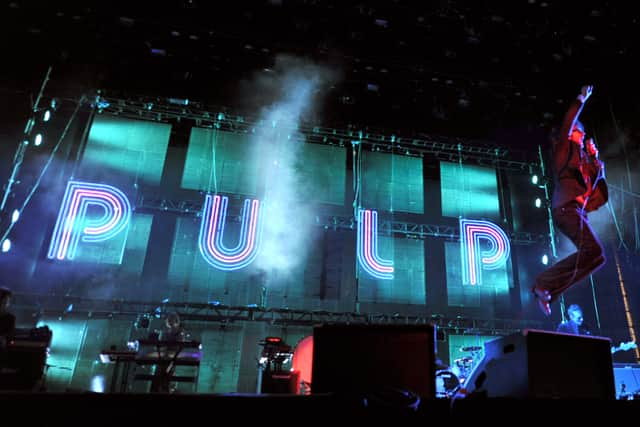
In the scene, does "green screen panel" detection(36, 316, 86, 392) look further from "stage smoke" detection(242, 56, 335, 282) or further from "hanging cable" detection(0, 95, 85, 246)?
"stage smoke" detection(242, 56, 335, 282)

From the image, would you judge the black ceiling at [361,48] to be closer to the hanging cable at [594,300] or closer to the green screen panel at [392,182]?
the green screen panel at [392,182]

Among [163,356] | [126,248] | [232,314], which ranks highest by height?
[126,248]

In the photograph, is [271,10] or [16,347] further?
[271,10]

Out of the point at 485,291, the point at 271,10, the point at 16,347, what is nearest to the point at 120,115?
the point at 271,10

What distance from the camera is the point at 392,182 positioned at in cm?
1138

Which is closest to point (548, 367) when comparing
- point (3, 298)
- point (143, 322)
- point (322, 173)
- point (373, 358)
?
point (373, 358)

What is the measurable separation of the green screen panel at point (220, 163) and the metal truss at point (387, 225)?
0.63m

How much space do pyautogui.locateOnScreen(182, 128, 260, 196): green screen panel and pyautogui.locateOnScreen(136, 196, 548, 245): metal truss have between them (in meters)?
0.63

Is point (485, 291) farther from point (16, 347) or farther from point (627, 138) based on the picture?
point (16, 347)

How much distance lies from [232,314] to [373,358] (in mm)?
8211

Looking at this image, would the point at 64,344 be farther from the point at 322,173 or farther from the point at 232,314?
the point at 322,173

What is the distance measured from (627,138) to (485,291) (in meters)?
4.85

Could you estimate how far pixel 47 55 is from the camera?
721cm

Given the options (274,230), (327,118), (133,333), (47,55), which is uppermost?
A: (327,118)
